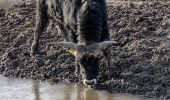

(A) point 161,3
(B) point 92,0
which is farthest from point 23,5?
(B) point 92,0

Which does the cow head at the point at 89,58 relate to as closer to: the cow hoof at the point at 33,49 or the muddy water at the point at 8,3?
the cow hoof at the point at 33,49

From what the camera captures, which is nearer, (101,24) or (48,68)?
(101,24)

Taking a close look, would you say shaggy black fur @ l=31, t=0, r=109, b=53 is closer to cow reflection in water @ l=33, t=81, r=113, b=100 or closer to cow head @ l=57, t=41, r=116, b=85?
cow head @ l=57, t=41, r=116, b=85

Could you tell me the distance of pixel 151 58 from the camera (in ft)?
31.6

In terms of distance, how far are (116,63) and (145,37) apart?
98 centimetres

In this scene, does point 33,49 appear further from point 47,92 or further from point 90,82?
point 90,82

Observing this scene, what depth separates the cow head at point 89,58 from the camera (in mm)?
8508

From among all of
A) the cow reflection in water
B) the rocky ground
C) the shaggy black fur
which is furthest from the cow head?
the rocky ground

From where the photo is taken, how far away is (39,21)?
11047 millimetres

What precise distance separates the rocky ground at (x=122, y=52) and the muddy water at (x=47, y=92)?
Result: 0.18 m

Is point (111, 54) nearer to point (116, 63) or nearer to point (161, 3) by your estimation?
point (116, 63)

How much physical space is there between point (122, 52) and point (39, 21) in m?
2.10

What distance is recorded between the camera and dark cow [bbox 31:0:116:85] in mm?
8570

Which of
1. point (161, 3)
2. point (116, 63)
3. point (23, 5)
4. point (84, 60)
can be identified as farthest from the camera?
point (23, 5)
